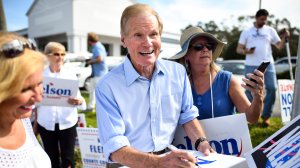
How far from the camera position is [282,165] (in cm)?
132

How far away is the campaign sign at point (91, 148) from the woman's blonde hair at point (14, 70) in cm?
259

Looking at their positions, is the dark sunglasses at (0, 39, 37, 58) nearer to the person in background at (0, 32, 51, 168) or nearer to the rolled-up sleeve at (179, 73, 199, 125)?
the person in background at (0, 32, 51, 168)

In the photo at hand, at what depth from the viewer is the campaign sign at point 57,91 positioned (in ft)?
11.9

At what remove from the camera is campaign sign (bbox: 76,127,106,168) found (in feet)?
12.6

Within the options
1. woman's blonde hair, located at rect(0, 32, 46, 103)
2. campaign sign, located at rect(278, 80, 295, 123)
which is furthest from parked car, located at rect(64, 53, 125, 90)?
woman's blonde hair, located at rect(0, 32, 46, 103)

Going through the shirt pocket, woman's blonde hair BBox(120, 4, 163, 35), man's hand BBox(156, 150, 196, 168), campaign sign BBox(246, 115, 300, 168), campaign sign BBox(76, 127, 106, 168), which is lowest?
campaign sign BBox(76, 127, 106, 168)

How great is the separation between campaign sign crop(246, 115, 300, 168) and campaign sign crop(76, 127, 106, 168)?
266 cm

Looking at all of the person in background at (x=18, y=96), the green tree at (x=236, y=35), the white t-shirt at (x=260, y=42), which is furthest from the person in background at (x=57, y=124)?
the green tree at (x=236, y=35)

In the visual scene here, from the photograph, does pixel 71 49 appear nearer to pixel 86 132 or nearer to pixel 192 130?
pixel 86 132

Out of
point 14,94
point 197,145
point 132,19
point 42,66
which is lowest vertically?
point 197,145

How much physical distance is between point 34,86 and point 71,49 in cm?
2839

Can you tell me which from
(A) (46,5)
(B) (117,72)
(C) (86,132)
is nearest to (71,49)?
(A) (46,5)

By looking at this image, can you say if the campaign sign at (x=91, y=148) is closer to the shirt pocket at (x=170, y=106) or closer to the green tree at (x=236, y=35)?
the shirt pocket at (x=170, y=106)

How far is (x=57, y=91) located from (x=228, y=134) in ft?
6.99
